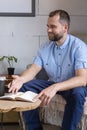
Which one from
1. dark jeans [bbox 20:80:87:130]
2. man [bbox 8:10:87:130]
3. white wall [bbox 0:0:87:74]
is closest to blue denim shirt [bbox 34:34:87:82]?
man [bbox 8:10:87:130]

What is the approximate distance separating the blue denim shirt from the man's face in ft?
0.30

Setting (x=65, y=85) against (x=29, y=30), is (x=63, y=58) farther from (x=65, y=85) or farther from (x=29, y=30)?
(x=29, y=30)

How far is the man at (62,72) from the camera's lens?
1.98 metres

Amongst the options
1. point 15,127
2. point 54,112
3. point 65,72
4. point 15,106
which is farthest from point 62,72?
point 15,127

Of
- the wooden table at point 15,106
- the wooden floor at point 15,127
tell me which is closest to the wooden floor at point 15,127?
the wooden floor at point 15,127

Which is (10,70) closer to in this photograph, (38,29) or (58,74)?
(38,29)

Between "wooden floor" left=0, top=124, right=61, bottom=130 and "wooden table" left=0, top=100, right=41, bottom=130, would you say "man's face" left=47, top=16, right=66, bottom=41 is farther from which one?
"wooden floor" left=0, top=124, right=61, bottom=130

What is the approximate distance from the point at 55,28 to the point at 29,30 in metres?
0.92

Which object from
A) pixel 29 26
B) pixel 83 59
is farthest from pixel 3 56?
pixel 83 59

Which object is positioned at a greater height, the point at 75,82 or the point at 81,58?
the point at 81,58

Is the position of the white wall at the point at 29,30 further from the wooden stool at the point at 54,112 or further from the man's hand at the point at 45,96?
the man's hand at the point at 45,96

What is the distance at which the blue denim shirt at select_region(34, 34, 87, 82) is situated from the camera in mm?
2201

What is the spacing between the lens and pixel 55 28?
7.48ft

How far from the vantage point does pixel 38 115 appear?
225cm
